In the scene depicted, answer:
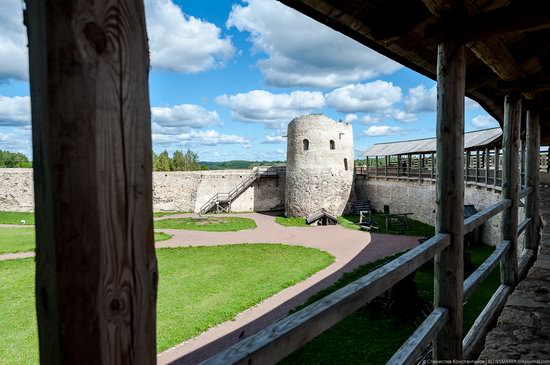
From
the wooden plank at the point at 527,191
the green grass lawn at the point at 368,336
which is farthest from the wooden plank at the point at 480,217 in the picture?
the green grass lawn at the point at 368,336

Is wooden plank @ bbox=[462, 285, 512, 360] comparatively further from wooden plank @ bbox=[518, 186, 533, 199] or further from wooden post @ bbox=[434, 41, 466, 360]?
wooden plank @ bbox=[518, 186, 533, 199]

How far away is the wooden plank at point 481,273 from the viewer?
3.02 m

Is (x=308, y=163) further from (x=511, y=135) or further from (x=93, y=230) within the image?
(x=93, y=230)

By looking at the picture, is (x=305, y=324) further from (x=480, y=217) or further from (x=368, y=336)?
(x=368, y=336)

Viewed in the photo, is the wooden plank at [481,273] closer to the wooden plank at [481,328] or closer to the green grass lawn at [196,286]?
the wooden plank at [481,328]

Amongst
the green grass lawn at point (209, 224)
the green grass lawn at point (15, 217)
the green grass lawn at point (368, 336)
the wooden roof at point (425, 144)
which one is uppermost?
the wooden roof at point (425, 144)

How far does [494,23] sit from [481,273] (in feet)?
7.26

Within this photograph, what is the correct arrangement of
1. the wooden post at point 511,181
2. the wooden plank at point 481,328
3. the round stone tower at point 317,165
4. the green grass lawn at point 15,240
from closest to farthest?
1. the wooden plank at point 481,328
2. the wooden post at point 511,181
3. the green grass lawn at point 15,240
4. the round stone tower at point 317,165

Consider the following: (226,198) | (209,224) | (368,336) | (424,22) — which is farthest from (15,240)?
(424,22)

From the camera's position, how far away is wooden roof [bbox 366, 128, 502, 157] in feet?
49.9

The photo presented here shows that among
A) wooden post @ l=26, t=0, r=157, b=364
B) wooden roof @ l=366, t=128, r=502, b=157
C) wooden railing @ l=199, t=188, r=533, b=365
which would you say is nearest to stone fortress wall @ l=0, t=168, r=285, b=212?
wooden roof @ l=366, t=128, r=502, b=157

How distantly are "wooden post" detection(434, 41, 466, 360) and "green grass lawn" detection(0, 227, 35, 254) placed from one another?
15878mm

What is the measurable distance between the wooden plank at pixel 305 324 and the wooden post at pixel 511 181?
10.2 ft

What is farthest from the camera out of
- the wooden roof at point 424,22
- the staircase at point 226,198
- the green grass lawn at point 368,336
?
the staircase at point 226,198
